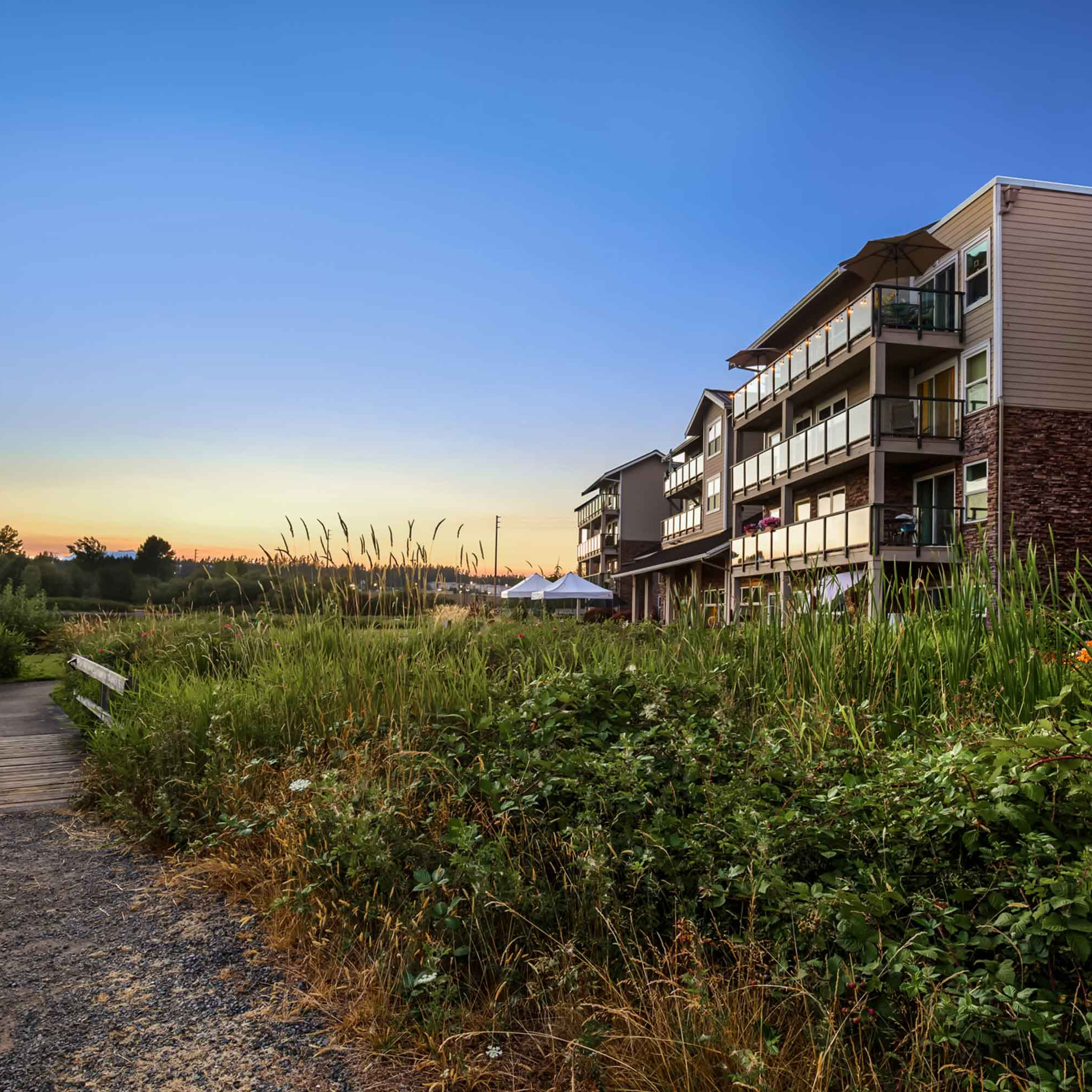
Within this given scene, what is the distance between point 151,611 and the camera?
1291cm

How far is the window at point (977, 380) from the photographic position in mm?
17906

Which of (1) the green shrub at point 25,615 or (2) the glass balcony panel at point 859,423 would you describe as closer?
(1) the green shrub at point 25,615

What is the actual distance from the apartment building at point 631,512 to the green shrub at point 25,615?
3386cm

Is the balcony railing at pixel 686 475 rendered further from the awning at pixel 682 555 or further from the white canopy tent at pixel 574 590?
the white canopy tent at pixel 574 590

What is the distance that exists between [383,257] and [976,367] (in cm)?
1500

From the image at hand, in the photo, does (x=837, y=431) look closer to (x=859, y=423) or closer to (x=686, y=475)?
(x=859, y=423)

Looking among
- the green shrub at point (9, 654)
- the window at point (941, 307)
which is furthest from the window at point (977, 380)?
the green shrub at point (9, 654)

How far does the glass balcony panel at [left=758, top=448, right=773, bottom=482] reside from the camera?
24.5 metres

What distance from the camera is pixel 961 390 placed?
18.9 meters

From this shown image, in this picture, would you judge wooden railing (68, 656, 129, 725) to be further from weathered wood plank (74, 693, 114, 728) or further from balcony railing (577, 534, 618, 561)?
balcony railing (577, 534, 618, 561)

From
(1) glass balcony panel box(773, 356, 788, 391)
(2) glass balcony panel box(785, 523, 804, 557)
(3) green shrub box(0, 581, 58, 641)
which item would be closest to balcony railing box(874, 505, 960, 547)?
(2) glass balcony panel box(785, 523, 804, 557)

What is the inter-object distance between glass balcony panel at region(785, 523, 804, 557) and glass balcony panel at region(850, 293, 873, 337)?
17.3ft

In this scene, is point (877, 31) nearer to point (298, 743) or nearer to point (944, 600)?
point (944, 600)

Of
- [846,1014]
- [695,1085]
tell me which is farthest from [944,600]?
[695,1085]
